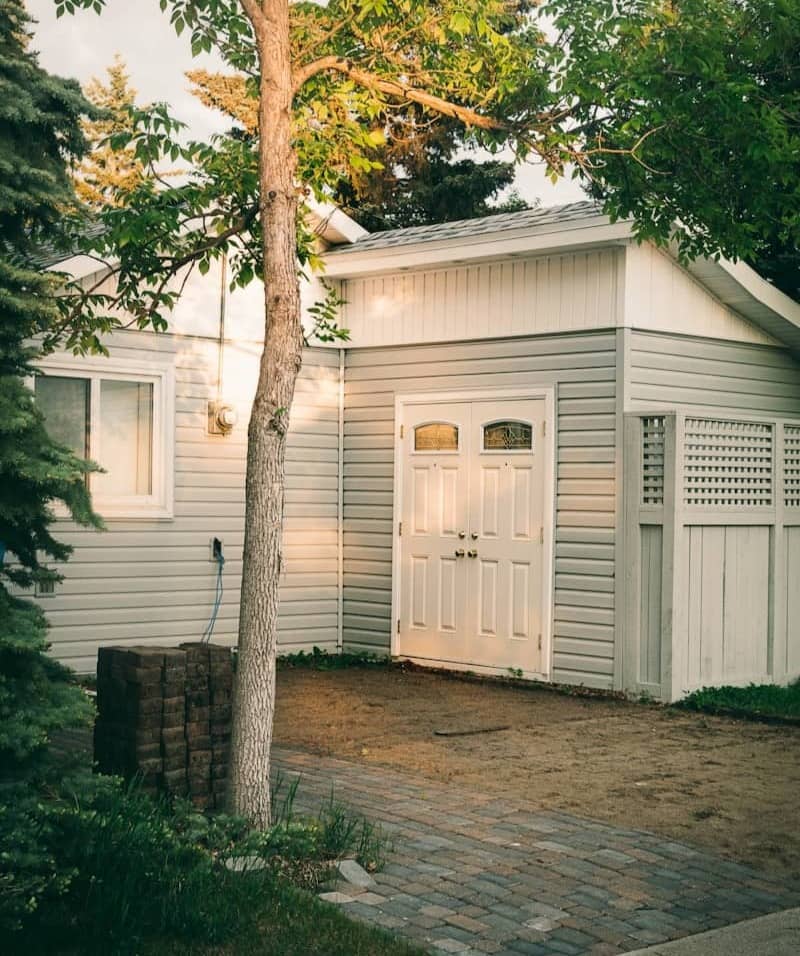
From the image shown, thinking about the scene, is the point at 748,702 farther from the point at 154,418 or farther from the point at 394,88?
the point at 394,88

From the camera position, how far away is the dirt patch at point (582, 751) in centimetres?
696

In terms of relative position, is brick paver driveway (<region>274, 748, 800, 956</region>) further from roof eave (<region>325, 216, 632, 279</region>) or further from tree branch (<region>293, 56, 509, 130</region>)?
roof eave (<region>325, 216, 632, 279</region>)

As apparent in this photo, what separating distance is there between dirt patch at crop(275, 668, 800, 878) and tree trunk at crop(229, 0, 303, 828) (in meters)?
1.87

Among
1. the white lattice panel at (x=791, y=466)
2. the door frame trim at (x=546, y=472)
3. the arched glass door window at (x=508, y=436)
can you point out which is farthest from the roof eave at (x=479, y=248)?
the white lattice panel at (x=791, y=466)

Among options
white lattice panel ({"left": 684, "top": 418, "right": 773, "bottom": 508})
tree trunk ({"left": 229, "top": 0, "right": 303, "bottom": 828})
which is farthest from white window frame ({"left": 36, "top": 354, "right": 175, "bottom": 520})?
tree trunk ({"left": 229, "top": 0, "right": 303, "bottom": 828})

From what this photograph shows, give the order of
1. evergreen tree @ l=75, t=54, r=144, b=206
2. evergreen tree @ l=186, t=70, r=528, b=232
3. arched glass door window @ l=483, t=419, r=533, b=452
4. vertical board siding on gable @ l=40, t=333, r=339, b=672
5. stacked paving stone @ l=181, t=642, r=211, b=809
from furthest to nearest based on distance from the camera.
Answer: evergreen tree @ l=75, t=54, r=144, b=206 → evergreen tree @ l=186, t=70, r=528, b=232 → arched glass door window @ l=483, t=419, r=533, b=452 → vertical board siding on gable @ l=40, t=333, r=339, b=672 → stacked paving stone @ l=181, t=642, r=211, b=809

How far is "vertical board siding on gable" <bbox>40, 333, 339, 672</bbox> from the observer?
11.4 metres

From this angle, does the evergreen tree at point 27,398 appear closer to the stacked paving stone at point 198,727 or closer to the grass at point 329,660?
the stacked paving stone at point 198,727

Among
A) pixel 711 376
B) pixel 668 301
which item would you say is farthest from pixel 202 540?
pixel 711 376

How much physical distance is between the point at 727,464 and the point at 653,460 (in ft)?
2.41

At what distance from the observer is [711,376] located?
39.7 ft

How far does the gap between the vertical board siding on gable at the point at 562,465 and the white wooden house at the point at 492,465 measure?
2cm

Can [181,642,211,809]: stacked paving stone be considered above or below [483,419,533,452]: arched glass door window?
A: below

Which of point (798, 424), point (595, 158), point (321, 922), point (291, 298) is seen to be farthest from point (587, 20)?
point (798, 424)
